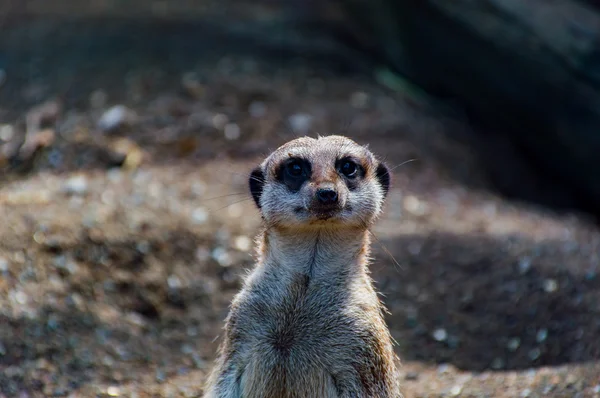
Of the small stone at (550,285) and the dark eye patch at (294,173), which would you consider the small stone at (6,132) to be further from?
the small stone at (550,285)

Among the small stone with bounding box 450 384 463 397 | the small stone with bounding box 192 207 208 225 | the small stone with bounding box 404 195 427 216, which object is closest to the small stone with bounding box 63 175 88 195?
the small stone with bounding box 192 207 208 225

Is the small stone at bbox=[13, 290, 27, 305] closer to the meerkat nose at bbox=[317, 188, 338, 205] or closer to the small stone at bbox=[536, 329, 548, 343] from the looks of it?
the meerkat nose at bbox=[317, 188, 338, 205]

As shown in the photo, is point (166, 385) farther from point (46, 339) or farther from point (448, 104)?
point (448, 104)

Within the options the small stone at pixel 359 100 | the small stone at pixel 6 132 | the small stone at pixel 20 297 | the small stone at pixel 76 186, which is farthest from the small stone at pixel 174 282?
the small stone at pixel 359 100


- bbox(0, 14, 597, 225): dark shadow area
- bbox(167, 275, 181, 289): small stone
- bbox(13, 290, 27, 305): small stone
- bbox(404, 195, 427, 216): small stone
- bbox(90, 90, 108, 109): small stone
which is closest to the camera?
bbox(13, 290, 27, 305): small stone

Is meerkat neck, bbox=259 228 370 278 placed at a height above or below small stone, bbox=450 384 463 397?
above

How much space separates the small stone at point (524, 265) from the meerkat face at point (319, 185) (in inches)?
84.2

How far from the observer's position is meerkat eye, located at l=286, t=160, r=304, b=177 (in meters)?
3.54

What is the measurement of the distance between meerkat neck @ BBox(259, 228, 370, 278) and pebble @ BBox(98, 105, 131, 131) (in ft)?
12.6

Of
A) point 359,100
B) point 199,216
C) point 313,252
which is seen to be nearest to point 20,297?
point 199,216

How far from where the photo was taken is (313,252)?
3537 mm

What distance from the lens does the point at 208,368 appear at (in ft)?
15.6

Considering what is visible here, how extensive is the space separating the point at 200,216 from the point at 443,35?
3.03 m

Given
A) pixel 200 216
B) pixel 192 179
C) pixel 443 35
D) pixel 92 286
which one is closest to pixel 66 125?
pixel 192 179
